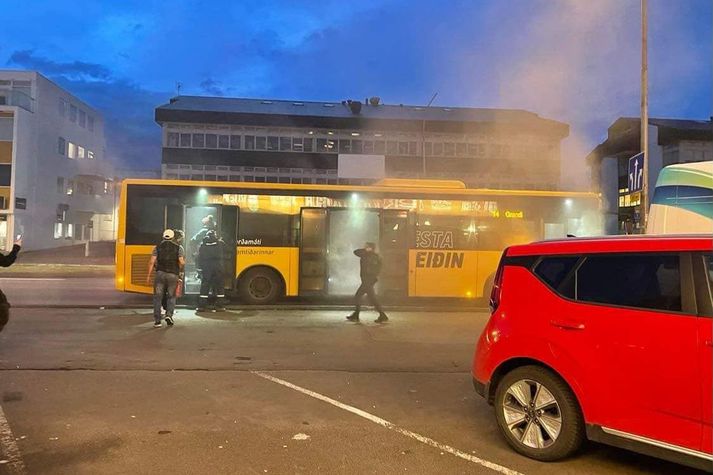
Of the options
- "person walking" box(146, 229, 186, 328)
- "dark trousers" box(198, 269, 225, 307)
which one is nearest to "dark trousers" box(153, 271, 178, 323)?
"person walking" box(146, 229, 186, 328)

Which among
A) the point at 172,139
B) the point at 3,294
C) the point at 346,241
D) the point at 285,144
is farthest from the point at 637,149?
the point at 3,294

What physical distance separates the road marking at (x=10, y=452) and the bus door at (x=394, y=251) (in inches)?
327

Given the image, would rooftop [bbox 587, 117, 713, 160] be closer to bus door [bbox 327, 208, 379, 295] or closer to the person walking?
bus door [bbox 327, 208, 379, 295]

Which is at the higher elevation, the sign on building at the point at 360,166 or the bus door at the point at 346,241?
the sign on building at the point at 360,166

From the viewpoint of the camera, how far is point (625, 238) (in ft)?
11.8

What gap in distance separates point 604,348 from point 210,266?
813 cm

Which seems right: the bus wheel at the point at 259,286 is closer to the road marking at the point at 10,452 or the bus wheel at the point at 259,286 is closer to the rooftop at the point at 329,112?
the road marking at the point at 10,452

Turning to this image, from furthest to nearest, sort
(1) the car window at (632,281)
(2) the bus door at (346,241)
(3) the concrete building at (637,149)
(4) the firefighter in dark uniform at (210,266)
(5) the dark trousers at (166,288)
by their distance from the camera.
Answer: (3) the concrete building at (637,149), (2) the bus door at (346,241), (4) the firefighter in dark uniform at (210,266), (5) the dark trousers at (166,288), (1) the car window at (632,281)

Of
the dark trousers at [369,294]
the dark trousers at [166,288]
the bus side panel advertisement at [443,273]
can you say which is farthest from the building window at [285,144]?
the dark trousers at [166,288]

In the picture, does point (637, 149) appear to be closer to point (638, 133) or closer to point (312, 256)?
point (638, 133)

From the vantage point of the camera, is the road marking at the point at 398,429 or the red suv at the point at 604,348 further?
the road marking at the point at 398,429

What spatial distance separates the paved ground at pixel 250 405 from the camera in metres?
3.69

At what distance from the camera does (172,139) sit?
3734 centimetres

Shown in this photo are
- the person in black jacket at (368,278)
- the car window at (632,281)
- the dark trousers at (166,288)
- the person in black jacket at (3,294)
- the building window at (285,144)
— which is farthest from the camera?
the building window at (285,144)
